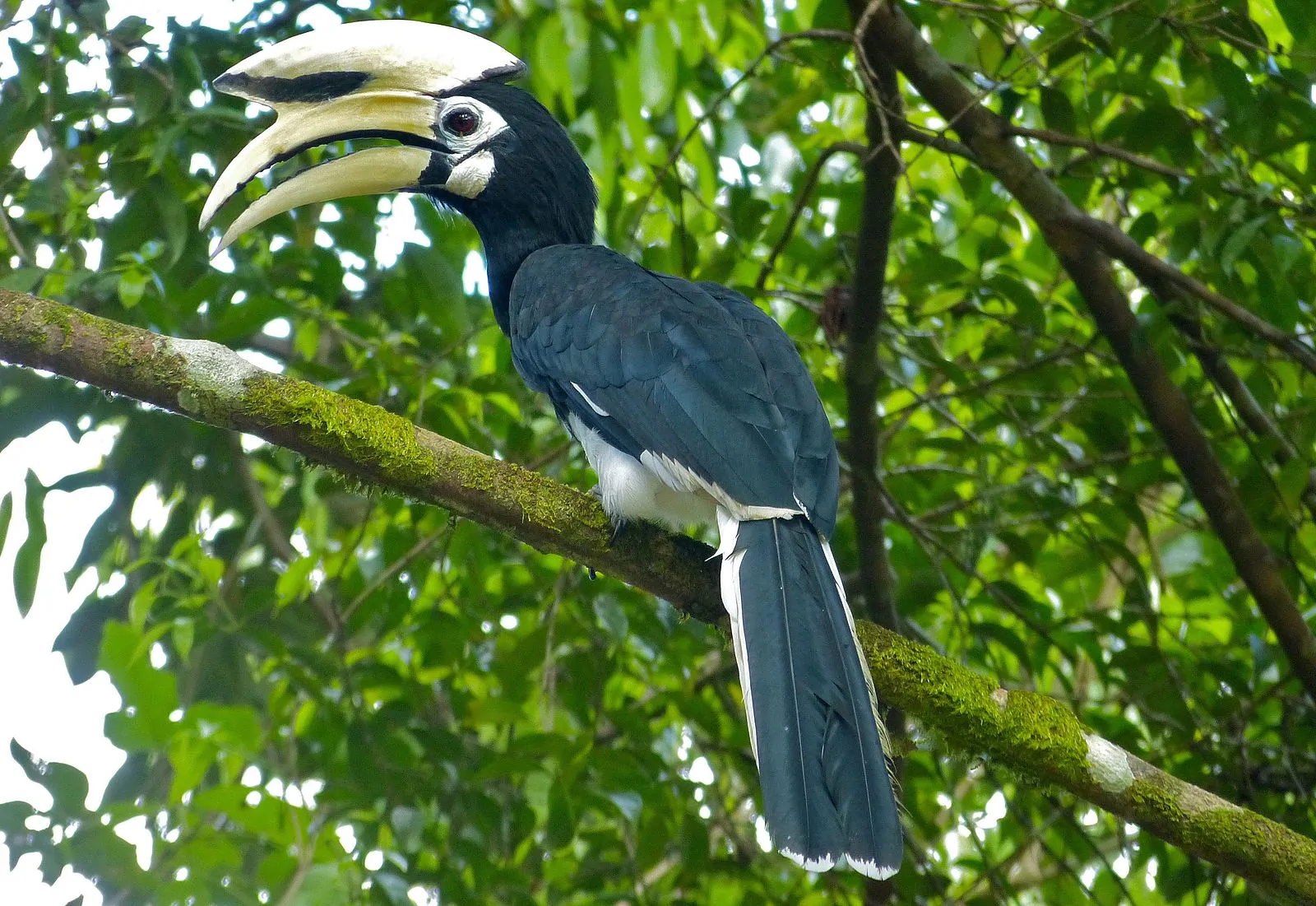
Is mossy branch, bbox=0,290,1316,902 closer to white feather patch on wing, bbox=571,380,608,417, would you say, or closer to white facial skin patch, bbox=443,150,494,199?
white feather patch on wing, bbox=571,380,608,417

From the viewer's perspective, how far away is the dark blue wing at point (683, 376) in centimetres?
271

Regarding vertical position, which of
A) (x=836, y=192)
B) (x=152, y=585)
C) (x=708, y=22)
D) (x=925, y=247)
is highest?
(x=708, y=22)

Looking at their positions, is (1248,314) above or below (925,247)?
below

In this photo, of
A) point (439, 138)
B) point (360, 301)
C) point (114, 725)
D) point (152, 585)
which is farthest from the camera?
point (360, 301)

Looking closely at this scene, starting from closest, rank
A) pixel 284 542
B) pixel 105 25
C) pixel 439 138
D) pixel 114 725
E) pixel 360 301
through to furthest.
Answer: pixel 114 725 < pixel 105 25 < pixel 439 138 < pixel 284 542 < pixel 360 301

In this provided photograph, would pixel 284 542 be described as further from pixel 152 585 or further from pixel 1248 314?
pixel 1248 314

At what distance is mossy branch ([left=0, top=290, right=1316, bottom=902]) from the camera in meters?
2.34

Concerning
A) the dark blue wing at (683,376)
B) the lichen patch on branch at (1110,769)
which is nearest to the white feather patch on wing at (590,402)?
the dark blue wing at (683,376)

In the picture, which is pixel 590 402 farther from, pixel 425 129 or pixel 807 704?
pixel 425 129

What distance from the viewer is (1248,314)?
3293 millimetres

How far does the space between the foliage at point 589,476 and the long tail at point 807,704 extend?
15.3 inches

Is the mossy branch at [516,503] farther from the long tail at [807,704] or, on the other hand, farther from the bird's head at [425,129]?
the bird's head at [425,129]

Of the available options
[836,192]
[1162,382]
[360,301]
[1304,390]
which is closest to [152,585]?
[360,301]

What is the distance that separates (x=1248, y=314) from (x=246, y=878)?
2776mm
